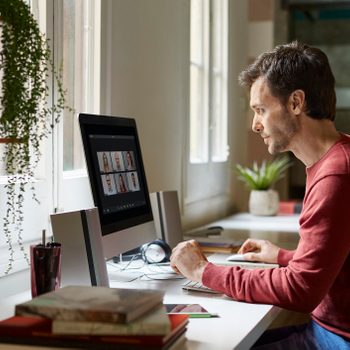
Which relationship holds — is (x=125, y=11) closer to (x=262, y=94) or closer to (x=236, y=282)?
(x=262, y=94)

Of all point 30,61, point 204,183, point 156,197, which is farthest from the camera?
point 204,183

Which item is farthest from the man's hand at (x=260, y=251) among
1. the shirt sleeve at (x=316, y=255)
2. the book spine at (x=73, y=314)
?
the book spine at (x=73, y=314)

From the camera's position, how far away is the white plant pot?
4.12m

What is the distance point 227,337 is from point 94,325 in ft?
1.23

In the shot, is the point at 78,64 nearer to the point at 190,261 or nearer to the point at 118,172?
the point at 118,172

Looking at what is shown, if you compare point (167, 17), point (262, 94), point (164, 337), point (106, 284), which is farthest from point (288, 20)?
point (164, 337)

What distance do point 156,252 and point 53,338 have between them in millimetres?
1067

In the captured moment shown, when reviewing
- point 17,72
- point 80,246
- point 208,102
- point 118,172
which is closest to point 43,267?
point 80,246

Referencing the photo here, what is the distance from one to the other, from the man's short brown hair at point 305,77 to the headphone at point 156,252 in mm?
704

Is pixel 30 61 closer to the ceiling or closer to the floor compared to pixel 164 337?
closer to the ceiling

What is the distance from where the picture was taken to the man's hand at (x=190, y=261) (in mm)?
1888

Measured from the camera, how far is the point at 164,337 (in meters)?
1.28

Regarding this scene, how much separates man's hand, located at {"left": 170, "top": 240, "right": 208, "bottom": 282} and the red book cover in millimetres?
541

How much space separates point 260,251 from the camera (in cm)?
234
